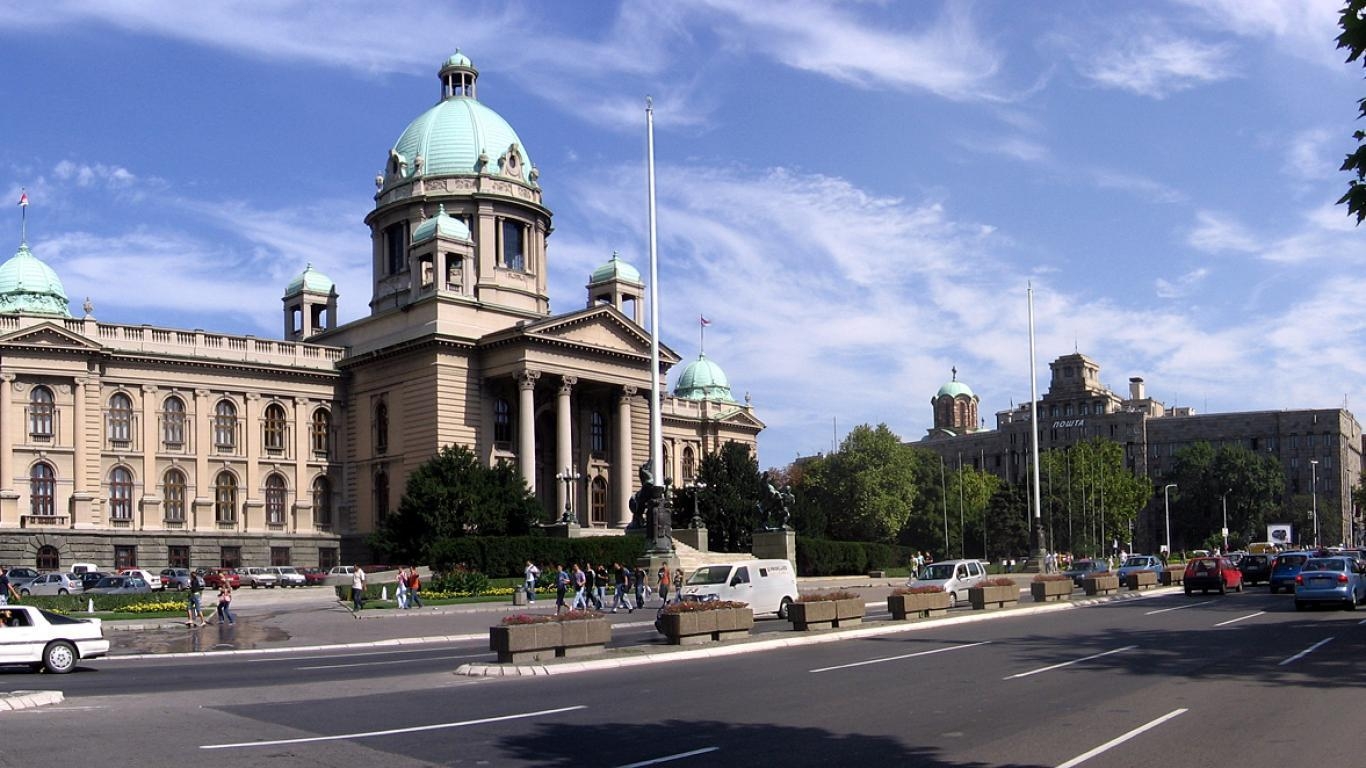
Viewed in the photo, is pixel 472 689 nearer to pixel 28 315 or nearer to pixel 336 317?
pixel 28 315

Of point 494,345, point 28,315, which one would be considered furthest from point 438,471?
→ point 28,315

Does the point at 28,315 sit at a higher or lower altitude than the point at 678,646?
higher

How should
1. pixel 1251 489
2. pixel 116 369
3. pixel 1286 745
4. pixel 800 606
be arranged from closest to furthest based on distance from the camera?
pixel 1286 745 < pixel 800 606 < pixel 116 369 < pixel 1251 489

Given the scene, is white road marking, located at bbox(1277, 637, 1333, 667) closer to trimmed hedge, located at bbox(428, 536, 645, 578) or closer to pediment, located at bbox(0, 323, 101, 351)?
trimmed hedge, located at bbox(428, 536, 645, 578)

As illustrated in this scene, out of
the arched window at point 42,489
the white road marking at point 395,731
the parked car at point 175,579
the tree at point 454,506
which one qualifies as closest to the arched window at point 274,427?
the arched window at point 42,489

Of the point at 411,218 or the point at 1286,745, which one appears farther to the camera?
the point at 411,218

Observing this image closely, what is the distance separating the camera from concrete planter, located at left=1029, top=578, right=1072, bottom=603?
44875mm

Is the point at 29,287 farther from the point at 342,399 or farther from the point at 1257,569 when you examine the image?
the point at 1257,569

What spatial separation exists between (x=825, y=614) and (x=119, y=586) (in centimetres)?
3567

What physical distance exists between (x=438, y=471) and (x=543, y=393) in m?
14.0

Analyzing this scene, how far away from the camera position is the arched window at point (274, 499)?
8138 cm

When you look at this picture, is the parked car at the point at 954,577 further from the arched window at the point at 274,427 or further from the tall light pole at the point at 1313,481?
the tall light pole at the point at 1313,481

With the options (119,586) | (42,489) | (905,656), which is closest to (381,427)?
(42,489)

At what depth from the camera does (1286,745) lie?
14.3 meters
